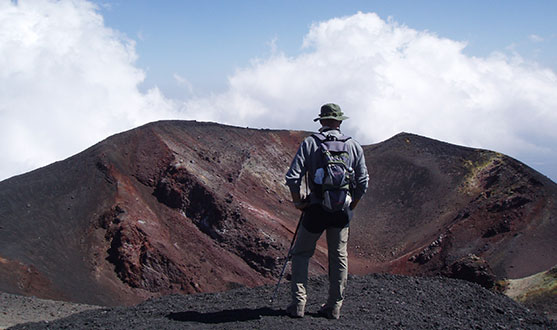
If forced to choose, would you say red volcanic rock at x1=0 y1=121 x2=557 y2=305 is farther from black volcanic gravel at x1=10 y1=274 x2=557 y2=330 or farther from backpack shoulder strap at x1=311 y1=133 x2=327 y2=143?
backpack shoulder strap at x1=311 y1=133 x2=327 y2=143

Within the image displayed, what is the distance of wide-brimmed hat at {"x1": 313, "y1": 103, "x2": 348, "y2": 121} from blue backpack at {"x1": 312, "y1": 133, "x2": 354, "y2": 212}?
0.38m

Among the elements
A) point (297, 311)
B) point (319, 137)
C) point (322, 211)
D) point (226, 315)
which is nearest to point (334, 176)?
point (322, 211)

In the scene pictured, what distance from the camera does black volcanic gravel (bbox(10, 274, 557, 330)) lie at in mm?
6750

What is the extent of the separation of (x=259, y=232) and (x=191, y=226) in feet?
9.25

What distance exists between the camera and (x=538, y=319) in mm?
8117

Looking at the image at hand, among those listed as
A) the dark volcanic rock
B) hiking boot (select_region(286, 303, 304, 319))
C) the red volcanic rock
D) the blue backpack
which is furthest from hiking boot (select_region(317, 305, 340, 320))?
the red volcanic rock

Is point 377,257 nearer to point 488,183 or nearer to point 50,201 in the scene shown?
point 488,183

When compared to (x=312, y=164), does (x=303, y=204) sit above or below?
below

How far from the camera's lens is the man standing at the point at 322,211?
→ 6.69 meters

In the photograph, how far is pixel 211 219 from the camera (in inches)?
902

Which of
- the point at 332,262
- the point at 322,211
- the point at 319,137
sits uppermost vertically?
the point at 319,137

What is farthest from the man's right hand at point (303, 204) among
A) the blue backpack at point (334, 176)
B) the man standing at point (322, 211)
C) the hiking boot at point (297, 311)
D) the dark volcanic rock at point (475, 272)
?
the dark volcanic rock at point (475, 272)

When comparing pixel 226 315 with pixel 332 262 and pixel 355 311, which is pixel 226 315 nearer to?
pixel 332 262

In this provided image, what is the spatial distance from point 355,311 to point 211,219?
52.6ft
